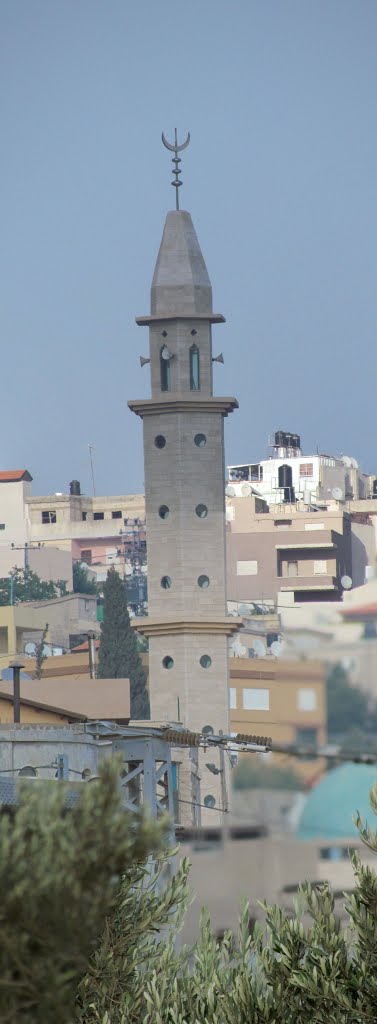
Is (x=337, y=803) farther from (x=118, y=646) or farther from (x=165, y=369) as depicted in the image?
(x=118, y=646)

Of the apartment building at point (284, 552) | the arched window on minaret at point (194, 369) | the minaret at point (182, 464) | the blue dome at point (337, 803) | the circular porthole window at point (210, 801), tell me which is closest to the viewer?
the blue dome at point (337, 803)

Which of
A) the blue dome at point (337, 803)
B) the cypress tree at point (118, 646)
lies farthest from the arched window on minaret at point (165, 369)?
the blue dome at point (337, 803)

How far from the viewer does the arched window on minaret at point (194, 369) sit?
1914 inches

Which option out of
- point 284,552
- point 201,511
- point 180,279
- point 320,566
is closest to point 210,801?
point 201,511

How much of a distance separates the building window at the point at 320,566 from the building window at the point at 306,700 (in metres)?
80.4

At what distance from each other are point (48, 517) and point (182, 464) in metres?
56.5

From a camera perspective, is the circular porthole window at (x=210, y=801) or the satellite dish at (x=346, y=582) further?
the satellite dish at (x=346, y=582)

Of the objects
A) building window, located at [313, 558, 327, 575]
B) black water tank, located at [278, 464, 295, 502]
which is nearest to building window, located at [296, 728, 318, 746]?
building window, located at [313, 558, 327, 575]

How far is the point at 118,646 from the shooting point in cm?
6806

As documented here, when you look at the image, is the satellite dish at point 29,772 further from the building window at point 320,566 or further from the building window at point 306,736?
the building window at point 320,566

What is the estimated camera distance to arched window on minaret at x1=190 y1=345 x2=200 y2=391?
48.6m

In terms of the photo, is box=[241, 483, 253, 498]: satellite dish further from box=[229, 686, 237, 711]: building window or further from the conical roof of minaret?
box=[229, 686, 237, 711]: building window

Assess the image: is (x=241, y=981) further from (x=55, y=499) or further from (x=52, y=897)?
(x=55, y=499)

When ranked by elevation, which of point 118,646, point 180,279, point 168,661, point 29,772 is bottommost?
point 29,772
